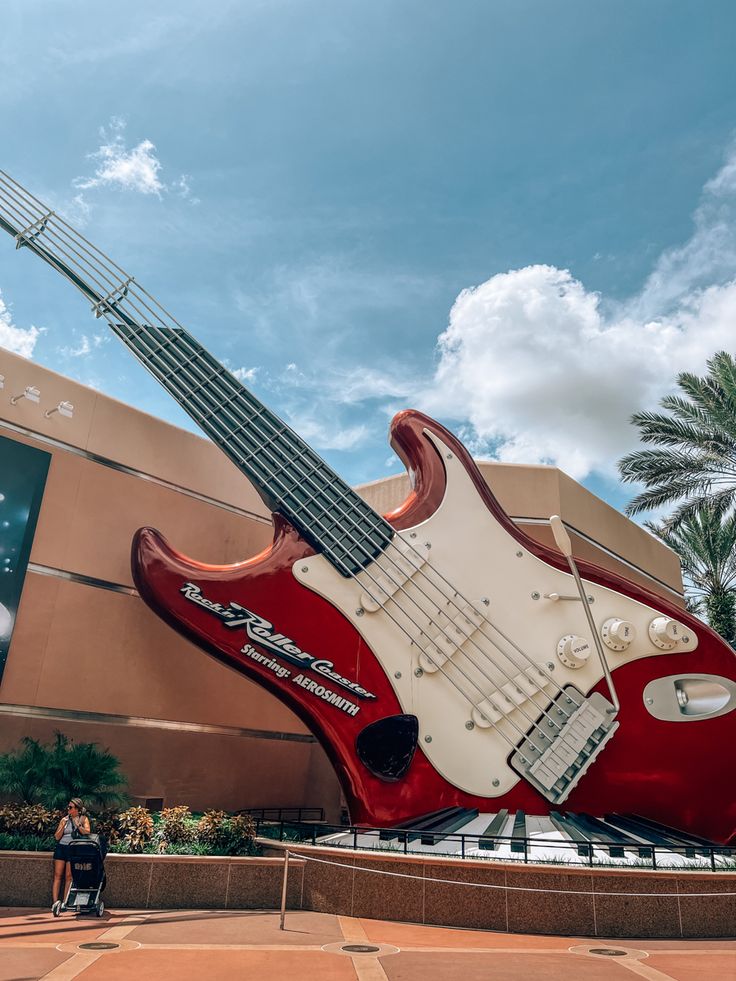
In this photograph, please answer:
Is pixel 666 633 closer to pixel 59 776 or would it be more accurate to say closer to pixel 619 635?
pixel 619 635

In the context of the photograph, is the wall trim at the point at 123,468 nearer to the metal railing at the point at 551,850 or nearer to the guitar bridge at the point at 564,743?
the metal railing at the point at 551,850

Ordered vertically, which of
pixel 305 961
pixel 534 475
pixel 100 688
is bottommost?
pixel 305 961

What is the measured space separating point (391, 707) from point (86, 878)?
4.14m

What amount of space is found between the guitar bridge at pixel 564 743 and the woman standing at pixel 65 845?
532 cm

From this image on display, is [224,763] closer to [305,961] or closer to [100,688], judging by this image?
[100,688]

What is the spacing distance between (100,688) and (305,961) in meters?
7.03

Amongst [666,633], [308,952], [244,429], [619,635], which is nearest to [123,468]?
[244,429]

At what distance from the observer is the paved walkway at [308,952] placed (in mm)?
5324

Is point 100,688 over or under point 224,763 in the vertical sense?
over

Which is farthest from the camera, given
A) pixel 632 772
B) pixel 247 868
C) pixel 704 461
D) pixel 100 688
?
pixel 704 461

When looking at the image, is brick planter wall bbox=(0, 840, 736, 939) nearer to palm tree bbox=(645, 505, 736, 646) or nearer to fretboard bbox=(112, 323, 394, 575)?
fretboard bbox=(112, 323, 394, 575)

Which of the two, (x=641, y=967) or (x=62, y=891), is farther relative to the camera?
(x=62, y=891)

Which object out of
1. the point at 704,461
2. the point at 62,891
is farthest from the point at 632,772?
the point at 704,461

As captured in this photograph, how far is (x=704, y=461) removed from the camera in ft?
60.8
